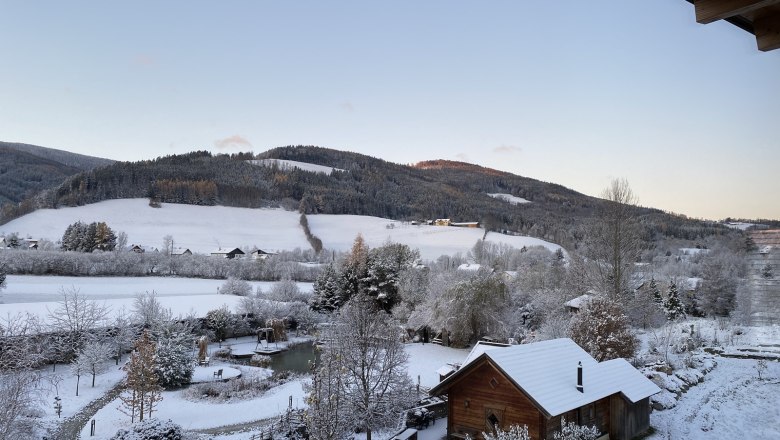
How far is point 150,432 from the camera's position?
51.2 feet

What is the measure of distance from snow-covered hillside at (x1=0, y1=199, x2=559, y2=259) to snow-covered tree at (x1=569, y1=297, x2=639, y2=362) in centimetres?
5812

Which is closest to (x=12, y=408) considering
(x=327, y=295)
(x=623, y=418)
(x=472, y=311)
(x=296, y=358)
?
(x=623, y=418)

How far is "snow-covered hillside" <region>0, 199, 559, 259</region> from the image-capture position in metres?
82.6

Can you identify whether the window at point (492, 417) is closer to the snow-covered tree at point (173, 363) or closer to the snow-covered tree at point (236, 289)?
the snow-covered tree at point (173, 363)

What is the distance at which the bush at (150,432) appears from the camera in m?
15.4

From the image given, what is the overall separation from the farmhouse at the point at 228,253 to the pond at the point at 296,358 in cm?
4024

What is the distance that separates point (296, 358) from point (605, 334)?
69.5 ft

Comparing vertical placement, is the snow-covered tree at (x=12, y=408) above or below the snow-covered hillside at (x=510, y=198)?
below

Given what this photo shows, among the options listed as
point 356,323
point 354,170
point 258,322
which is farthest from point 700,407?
point 354,170

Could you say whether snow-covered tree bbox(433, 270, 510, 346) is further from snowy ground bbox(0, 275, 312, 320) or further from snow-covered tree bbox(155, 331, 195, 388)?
snowy ground bbox(0, 275, 312, 320)

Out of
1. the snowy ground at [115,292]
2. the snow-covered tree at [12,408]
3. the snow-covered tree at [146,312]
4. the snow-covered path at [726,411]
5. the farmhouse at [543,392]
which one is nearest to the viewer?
the snow-covered tree at [12,408]

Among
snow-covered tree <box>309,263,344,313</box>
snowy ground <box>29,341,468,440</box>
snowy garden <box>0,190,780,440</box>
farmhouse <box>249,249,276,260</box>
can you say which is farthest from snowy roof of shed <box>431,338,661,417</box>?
farmhouse <box>249,249,276,260</box>

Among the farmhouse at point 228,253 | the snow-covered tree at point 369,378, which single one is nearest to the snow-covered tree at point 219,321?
the snow-covered tree at point 369,378

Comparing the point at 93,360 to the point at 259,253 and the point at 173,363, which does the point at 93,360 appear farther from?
the point at 259,253
